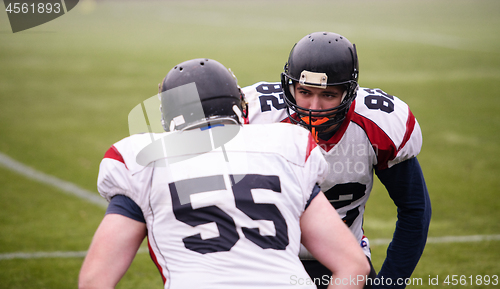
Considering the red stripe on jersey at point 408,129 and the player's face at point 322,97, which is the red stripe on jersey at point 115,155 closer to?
the player's face at point 322,97

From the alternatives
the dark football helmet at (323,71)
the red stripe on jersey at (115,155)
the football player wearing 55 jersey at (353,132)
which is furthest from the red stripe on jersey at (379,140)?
the red stripe on jersey at (115,155)

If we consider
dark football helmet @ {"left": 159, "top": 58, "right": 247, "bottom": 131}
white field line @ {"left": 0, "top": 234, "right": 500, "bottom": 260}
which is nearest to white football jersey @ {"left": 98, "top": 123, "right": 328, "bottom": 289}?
dark football helmet @ {"left": 159, "top": 58, "right": 247, "bottom": 131}

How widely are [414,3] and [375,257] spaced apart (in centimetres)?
2661

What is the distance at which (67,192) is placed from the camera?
5941mm

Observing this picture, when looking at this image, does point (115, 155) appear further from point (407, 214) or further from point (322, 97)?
point (407, 214)

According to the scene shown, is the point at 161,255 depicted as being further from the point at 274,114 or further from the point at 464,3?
the point at 464,3

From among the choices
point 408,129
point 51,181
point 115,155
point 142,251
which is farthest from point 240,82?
point 115,155

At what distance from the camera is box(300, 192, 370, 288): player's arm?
1.78 m

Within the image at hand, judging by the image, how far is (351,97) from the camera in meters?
2.66

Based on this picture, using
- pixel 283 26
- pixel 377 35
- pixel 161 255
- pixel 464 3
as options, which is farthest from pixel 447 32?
pixel 161 255

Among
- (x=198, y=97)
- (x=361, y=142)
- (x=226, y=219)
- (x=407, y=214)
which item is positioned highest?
(x=198, y=97)

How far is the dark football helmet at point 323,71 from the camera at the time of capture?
263 cm

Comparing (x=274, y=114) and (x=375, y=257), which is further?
(x=375, y=257)

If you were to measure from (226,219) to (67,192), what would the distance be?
479cm
